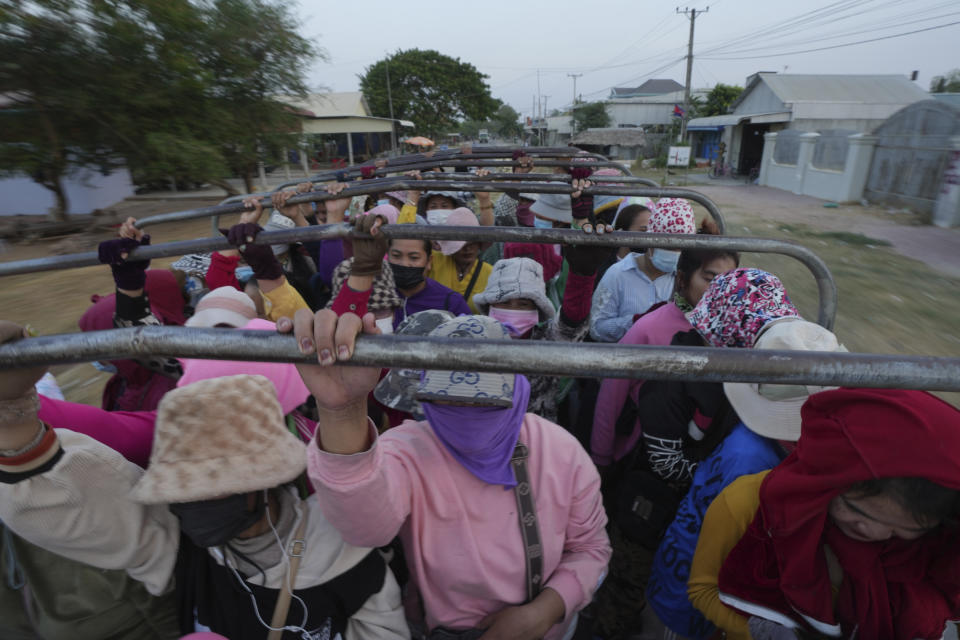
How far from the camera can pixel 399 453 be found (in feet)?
4.27

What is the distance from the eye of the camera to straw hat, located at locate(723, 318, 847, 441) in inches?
52.4

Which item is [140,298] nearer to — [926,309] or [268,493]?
[268,493]

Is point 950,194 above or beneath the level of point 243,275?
beneath

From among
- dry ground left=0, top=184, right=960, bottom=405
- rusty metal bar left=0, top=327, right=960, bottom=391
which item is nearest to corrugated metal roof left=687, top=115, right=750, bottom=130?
dry ground left=0, top=184, right=960, bottom=405

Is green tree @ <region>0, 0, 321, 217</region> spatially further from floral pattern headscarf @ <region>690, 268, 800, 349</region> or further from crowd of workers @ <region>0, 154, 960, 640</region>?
floral pattern headscarf @ <region>690, 268, 800, 349</region>

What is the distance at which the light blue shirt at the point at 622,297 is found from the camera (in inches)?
104

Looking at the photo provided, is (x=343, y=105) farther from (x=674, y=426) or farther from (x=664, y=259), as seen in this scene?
(x=674, y=426)

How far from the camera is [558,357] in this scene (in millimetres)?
691

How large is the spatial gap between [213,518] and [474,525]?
2.13 ft

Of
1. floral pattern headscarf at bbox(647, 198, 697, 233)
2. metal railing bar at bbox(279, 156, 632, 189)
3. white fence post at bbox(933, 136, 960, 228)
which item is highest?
metal railing bar at bbox(279, 156, 632, 189)

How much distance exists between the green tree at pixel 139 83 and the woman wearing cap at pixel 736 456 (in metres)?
13.5

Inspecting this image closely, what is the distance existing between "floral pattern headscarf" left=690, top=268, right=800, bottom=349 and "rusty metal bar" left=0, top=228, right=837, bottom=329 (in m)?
0.13

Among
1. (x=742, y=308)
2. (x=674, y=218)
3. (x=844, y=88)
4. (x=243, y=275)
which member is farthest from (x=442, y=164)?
(x=844, y=88)

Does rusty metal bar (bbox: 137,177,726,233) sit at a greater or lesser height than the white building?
lesser
